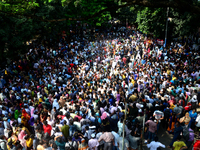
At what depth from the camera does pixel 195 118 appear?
7.79 m

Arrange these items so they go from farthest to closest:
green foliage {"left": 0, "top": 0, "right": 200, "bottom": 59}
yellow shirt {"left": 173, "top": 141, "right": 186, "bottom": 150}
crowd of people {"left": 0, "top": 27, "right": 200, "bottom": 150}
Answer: green foliage {"left": 0, "top": 0, "right": 200, "bottom": 59} → crowd of people {"left": 0, "top": 27, "right": 200, "bottom": 150} → yellow shirt {"left": 173, "top": 141, "right": 186, "bottom": 150}

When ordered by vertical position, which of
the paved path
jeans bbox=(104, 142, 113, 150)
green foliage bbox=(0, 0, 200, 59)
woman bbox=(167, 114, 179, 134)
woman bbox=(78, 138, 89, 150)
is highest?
green foliage bbox=(0, 0, 200, 59)

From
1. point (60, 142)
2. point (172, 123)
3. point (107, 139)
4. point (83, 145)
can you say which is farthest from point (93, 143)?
point (172, 123)

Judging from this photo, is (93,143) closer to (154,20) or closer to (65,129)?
(65,129)

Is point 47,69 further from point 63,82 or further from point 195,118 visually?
point 195,118

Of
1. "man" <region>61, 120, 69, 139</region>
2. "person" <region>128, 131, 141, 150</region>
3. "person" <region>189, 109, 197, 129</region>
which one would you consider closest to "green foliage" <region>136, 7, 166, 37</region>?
"person" <region>189, 109, 197, 129</region>

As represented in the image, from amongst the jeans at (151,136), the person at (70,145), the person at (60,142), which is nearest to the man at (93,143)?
the person at (70,145)

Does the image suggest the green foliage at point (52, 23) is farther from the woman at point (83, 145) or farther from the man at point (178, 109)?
the woman at point (83, 145)

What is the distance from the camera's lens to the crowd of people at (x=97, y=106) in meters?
6.38

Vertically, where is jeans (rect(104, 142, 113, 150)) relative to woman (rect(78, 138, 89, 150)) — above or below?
below

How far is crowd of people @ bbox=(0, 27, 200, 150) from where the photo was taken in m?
6.38

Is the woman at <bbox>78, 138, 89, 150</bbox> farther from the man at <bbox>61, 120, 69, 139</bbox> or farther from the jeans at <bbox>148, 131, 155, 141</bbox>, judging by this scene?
the jeans at <bbox>148, 131, 155, 141</bbox>

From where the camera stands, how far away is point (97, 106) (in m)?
8.34

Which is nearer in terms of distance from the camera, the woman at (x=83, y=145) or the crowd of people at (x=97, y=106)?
the woman at (x=83, y=145)
